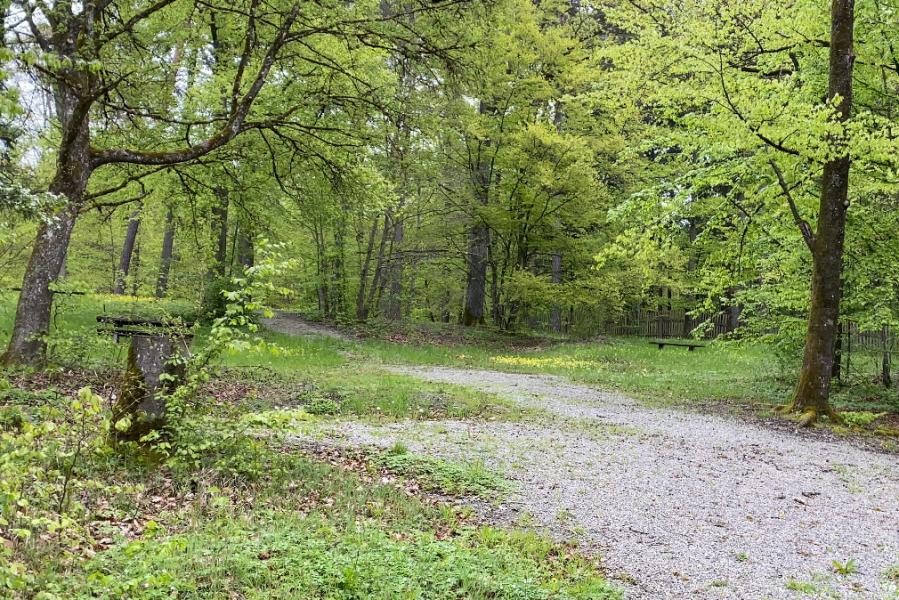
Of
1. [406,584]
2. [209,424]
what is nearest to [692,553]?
[406,584]

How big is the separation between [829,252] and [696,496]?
5510 millimetres

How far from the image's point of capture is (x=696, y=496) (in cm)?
558

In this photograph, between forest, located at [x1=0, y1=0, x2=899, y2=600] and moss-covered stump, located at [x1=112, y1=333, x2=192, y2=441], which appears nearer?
forest, located at [x1=0, y1=0, x2=899, y2=600]

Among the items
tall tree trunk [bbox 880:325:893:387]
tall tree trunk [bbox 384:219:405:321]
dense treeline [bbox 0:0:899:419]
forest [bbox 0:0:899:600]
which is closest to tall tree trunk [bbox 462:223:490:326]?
forest [bbox 0:0:899:600]

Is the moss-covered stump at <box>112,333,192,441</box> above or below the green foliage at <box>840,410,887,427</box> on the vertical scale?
above

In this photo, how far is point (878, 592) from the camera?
3.85 m

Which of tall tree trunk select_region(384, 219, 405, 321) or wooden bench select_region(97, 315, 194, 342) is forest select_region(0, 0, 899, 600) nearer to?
wooden bench select_region(97, 315, 194, 342)

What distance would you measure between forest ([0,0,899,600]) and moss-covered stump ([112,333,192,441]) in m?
0.03

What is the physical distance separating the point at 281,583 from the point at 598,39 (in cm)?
2298

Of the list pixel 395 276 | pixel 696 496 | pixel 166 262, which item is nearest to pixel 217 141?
pixel 696 496

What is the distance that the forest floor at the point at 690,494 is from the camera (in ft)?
13.3

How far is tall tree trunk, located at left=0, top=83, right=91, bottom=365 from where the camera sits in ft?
25.3

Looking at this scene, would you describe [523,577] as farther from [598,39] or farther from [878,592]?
[598,39]

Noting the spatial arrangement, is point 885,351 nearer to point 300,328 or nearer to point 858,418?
point 858,418
